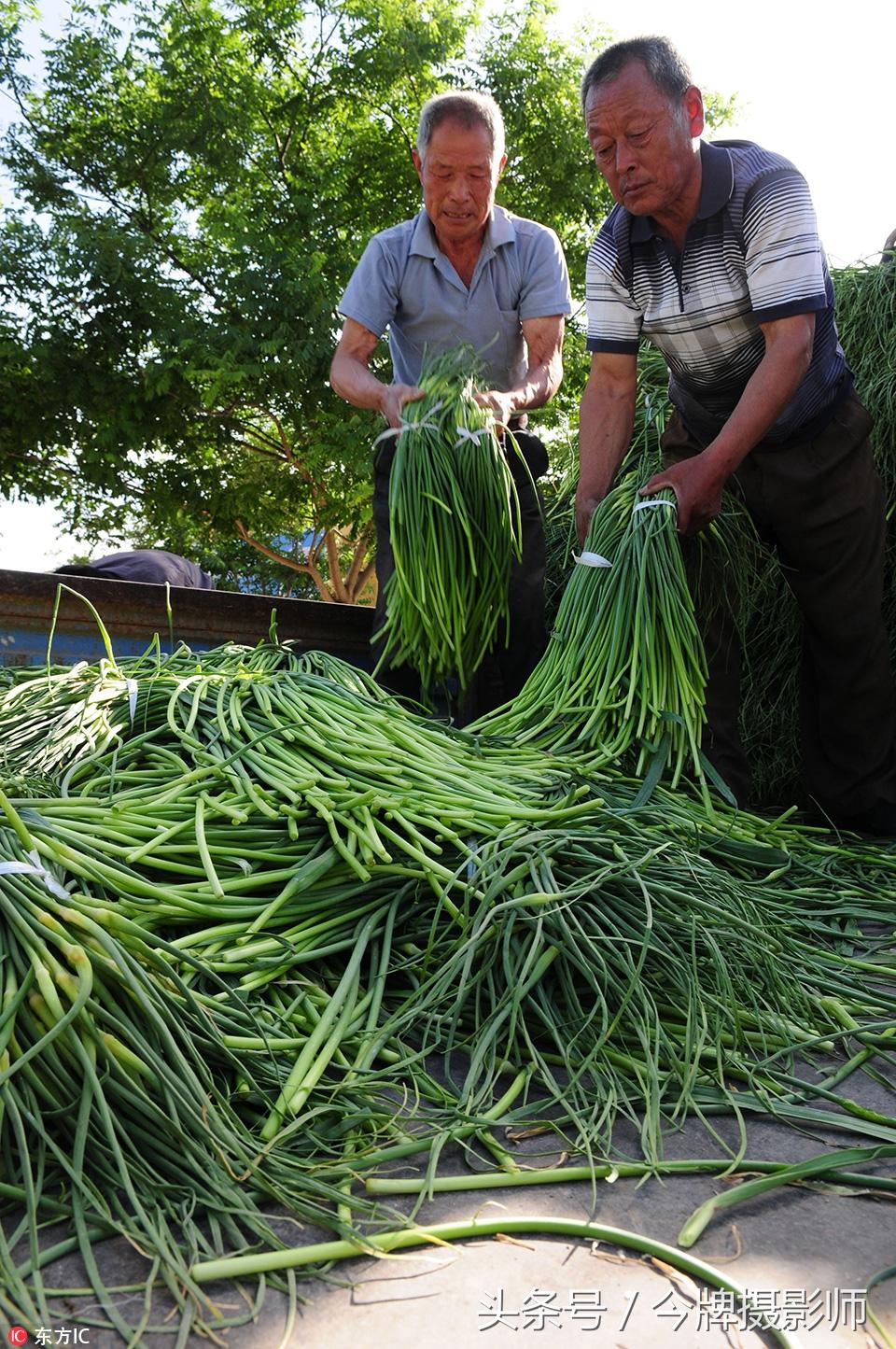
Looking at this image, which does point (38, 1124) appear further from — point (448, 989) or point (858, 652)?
point (858, 652)

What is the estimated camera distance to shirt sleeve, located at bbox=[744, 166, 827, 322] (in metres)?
2.23

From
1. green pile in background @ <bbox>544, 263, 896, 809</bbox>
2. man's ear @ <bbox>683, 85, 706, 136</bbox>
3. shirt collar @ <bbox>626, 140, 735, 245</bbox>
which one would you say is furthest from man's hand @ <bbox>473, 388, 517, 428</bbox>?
man's ear @ <bbox>683, 85, 706, 136</bbox>

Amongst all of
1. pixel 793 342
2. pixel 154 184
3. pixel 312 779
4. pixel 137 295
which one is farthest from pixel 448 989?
pixel 154 184

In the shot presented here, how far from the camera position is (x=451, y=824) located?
5.18ft

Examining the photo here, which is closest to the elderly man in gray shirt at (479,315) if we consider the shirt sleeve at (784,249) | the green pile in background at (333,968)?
the shirt sleeve at (784,249)

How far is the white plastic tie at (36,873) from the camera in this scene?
113 cm

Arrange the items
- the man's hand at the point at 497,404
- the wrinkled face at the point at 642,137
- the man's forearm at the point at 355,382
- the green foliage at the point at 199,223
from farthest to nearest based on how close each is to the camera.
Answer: the green foliage at the point at 199,223 → the man's forearm at the point at 355,382 → the man's hand at the point at 497,404 → the wrinkled face at the point at 642,137

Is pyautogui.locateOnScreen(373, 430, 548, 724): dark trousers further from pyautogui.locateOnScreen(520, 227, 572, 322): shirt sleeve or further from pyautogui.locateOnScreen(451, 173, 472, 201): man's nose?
pyautogui.locateOnScreen(451, 173, 472, 201): man's nose

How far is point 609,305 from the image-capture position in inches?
103

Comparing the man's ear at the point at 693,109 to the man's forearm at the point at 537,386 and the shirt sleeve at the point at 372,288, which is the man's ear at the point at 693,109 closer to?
the man's forearm at the point at 537,386

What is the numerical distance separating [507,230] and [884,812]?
1716 millimetres

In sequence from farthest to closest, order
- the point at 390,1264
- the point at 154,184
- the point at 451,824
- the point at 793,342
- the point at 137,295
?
the point at 154,184, the point at 137,295, the point at 793,342, the point at 451,824, the point at 390,1264

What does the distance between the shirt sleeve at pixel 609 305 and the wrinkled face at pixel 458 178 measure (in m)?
0.30

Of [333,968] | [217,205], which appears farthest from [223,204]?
[333,968]
